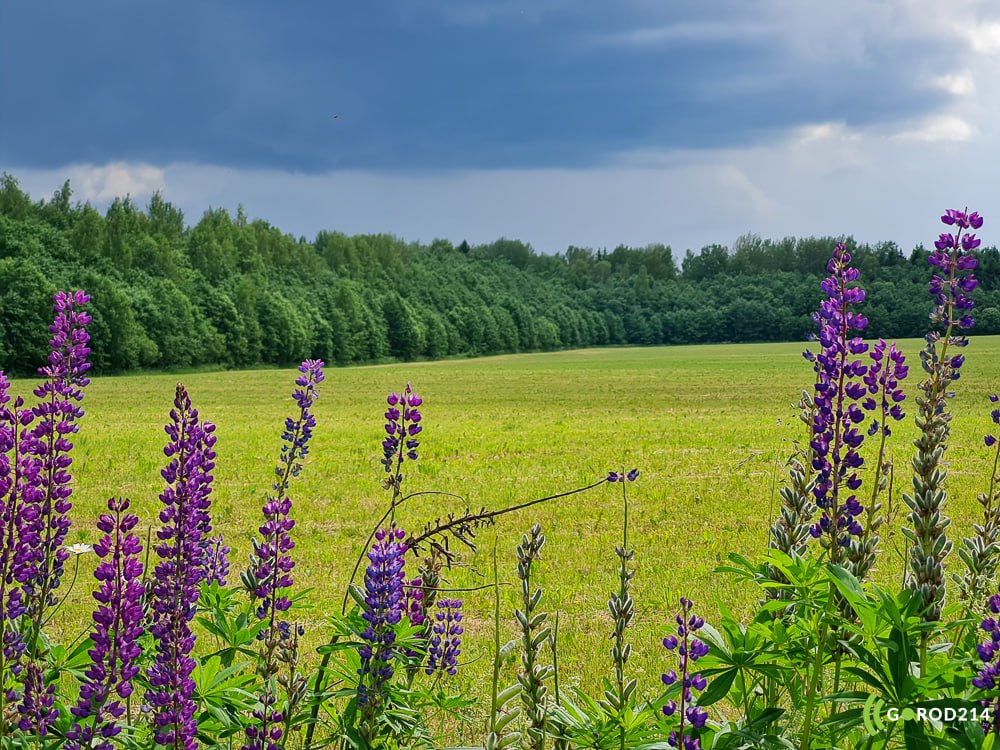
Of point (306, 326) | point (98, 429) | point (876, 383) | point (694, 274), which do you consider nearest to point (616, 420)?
point (98, 429)

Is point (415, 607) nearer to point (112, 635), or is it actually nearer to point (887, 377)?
point (112, 635)

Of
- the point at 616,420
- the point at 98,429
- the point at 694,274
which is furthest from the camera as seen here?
the point at 694,274

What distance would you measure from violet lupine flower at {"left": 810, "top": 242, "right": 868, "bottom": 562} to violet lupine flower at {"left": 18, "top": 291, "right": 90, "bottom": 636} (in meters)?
2.04

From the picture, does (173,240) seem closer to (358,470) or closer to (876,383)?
(358,470)

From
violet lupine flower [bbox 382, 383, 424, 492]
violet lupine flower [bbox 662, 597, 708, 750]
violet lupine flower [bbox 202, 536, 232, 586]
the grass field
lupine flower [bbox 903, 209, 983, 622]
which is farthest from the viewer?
the grass field

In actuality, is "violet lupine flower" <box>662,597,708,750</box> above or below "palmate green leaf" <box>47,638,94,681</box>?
above

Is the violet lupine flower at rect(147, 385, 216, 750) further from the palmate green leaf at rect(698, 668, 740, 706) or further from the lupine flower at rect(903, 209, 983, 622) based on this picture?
the lupine flower at rect(903, 209, 983, 622)

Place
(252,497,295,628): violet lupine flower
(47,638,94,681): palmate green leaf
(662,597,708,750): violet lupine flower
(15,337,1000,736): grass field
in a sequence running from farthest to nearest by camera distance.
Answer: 1. (15,337,1000,736): grass field
2. (252,497,295,628): violet lupine flower
3. (47,638,94,681): palmate green leaf
4. (662,597,708,750): violet lupine flower

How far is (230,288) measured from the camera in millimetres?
70812

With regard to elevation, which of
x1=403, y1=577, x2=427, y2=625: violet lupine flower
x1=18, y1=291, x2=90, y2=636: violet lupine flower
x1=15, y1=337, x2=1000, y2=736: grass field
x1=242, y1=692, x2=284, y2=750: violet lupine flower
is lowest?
x1=15, y1=337, x2=1000, y2=736: grass field

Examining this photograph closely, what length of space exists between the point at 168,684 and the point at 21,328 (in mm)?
57474

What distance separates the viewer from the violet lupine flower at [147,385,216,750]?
209 centimetres

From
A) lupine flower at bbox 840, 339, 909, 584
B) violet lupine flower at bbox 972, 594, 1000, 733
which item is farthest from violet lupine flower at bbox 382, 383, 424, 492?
violet lupine flower at bbox 972, 594, 1000, 733

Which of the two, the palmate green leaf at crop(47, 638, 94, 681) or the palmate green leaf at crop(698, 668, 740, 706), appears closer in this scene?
the palmate green leaf at crop(698, 668, 740, 706)
